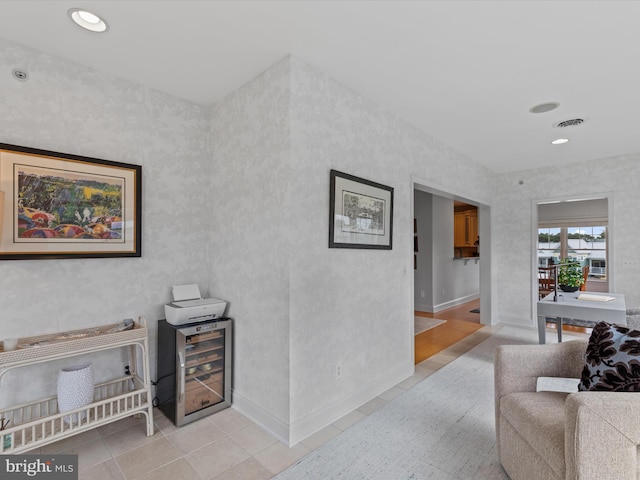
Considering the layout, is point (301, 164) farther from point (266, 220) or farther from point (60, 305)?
point (60, 305)

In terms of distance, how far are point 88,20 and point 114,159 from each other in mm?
885

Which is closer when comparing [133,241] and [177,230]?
[133,241]

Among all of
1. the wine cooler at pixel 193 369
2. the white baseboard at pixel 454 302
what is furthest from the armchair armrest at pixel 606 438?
the white baseboard at pixel 454 302

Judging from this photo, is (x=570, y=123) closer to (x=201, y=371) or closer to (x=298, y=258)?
(x=298, y=258)

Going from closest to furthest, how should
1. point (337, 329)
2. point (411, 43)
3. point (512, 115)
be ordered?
1. point (411, 43)
2. point (337, 329)
3. point (512, 115)

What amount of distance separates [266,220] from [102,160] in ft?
4.14

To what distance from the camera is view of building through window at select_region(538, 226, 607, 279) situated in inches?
288

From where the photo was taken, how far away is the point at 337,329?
7.97ft

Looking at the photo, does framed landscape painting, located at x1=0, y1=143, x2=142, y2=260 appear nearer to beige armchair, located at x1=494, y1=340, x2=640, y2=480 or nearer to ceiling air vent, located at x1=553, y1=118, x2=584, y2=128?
beige armchair, located at x1=494, y1=340, x2=640, y2=480

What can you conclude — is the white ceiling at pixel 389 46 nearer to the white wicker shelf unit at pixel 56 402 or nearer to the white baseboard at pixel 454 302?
the white wicker shelf unit at pixel 56 402

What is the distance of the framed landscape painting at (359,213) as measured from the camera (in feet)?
7.93

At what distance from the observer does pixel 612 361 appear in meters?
1.53

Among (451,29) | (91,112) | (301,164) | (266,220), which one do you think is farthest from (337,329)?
(91,112)

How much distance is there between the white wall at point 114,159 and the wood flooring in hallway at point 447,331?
283 cm
